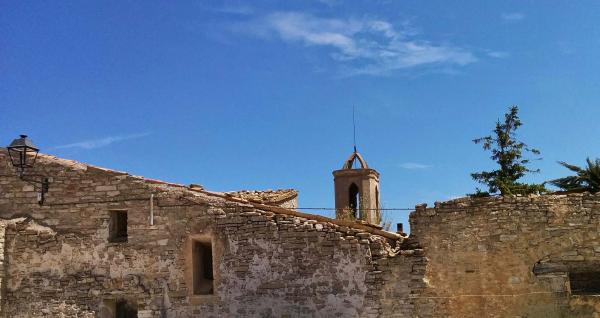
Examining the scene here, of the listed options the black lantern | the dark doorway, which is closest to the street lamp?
the black lantern

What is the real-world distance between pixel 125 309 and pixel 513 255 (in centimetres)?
763

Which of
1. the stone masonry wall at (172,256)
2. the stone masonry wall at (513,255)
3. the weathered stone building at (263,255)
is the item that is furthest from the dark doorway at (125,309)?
the stone masonry wall at (513,255)

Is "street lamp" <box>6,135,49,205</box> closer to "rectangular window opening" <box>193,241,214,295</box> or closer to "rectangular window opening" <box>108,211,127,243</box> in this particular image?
"rectangular window opening" <box>108,211,127,243</box>

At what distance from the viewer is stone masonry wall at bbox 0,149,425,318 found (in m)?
11.7

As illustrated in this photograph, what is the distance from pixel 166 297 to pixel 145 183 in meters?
2.34

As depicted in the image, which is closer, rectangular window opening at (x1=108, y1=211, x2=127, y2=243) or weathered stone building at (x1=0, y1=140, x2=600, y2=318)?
weathered stone building at (x1=0, y1=140, x2=600, y2=318)

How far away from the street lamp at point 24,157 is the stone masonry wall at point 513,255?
7850 millimetres

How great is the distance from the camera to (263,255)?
1206cm

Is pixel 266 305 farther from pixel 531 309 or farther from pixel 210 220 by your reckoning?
pixel 531 309

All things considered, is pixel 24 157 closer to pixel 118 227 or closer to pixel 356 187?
pixel 118 227

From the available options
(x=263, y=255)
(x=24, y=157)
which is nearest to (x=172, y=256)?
(x=263, y=255)

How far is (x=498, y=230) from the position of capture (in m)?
11.6

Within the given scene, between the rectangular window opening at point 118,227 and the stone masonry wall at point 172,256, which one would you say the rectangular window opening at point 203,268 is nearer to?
the stone masonry wall at point 172,256

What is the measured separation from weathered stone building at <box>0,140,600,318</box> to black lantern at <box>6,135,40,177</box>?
21 cm
